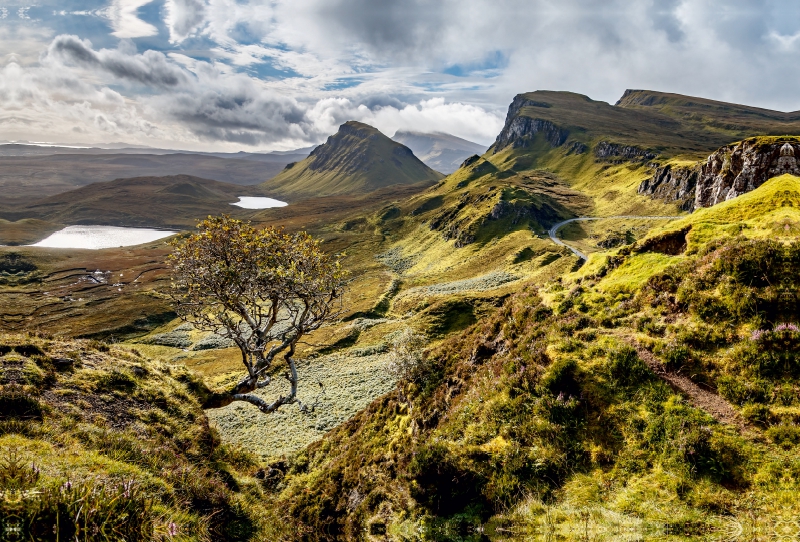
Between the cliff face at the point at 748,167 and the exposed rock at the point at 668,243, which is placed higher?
the cliff face at the point at 748,167

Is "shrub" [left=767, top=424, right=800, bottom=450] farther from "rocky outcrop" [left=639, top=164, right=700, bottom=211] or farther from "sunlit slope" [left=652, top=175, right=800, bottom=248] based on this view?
"rocky outcrop" [left=639, top=164, right=700, bottom=211]

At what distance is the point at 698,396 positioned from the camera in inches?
456

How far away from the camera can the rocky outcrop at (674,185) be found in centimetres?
12388

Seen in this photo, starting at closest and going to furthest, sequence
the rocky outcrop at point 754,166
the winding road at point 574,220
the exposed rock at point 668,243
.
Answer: the exposed rock at point 668,243 → the rocky outcrop at point 754,166 → the winding road at point 574,220

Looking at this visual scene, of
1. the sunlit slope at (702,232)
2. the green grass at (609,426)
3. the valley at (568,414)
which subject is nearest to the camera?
the green grass at (609,426)

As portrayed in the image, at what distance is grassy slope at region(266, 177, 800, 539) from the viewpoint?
31.2 ft

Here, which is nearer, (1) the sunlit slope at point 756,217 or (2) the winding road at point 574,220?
(1) the sunlit slope at point 756,217

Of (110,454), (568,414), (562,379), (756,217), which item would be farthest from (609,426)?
(110,454)

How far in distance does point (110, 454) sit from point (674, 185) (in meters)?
173

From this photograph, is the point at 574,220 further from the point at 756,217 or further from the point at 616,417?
the point at 616,417

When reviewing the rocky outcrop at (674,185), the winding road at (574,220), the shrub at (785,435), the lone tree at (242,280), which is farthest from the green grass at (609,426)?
the rocky outcrop at (674,185)

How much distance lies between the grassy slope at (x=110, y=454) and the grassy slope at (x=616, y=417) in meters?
5.71

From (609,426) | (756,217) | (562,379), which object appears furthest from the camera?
(756,217)

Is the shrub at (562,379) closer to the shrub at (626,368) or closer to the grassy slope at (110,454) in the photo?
the shrub at (626,368)
